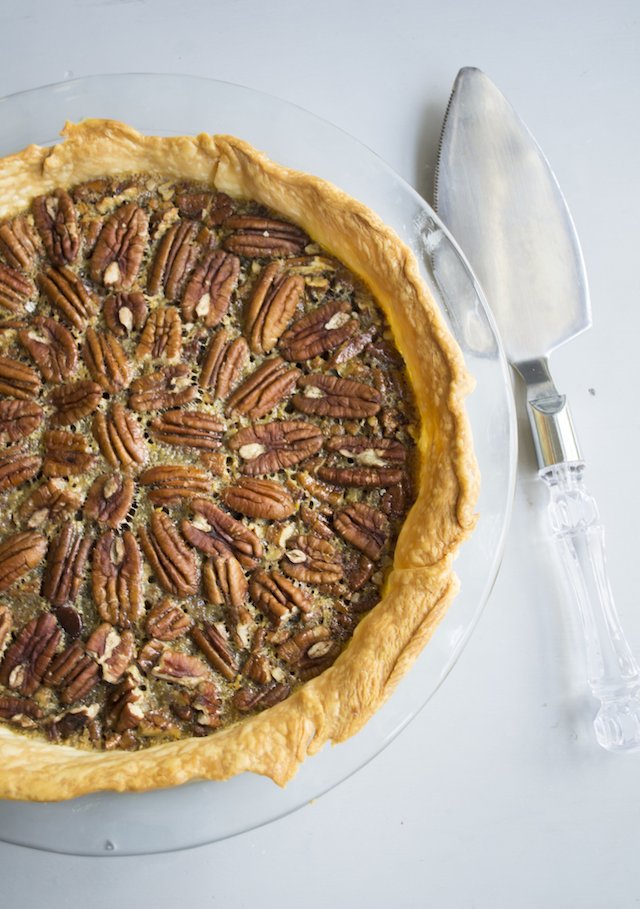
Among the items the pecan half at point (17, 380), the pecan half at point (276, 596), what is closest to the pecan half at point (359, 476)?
the pecan half at point (276, 596)

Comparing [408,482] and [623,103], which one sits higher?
[623,103]

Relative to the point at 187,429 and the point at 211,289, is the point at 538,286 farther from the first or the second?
the point at 187,429

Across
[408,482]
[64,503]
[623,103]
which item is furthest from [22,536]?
[623,103]

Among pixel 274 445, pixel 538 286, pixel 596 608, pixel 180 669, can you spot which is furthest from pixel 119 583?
pixel 538 286

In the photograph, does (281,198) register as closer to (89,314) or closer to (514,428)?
(89,314)

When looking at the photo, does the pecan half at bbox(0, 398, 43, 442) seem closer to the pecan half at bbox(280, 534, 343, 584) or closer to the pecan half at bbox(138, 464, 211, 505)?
the pecan half at bbox(138, 464, 211, 505)

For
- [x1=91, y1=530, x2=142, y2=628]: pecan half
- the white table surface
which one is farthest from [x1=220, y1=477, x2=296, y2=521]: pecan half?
the white table surface
